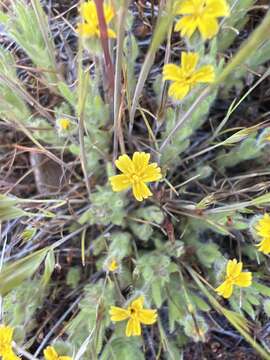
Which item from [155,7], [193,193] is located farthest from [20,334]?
[155,7]

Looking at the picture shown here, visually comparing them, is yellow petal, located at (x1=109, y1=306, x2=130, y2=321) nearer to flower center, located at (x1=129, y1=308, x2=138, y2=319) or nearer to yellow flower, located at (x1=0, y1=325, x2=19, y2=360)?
flower center, located at (x1=129, y1=308, x2=138, y2=319)

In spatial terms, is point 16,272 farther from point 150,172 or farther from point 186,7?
point 186,7

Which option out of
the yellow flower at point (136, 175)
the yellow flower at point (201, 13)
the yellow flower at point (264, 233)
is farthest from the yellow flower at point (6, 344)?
the yellow flower at point (201, 13)

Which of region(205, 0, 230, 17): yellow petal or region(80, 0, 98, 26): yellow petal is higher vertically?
region(80, 0, 98, 26): yellow petal

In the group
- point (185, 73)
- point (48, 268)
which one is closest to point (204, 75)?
point (185, 73)

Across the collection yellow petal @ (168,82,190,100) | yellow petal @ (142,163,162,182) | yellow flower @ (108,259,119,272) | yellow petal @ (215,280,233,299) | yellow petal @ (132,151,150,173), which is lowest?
yellow petal @ (215,280,233,299)

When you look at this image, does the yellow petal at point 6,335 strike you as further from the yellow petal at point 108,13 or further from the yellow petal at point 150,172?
the yellow petal at point 108,13

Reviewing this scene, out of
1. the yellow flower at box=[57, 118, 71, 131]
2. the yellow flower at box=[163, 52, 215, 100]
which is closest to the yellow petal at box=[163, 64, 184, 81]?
the yellow flower at box=[163, 52, 215, 100]
